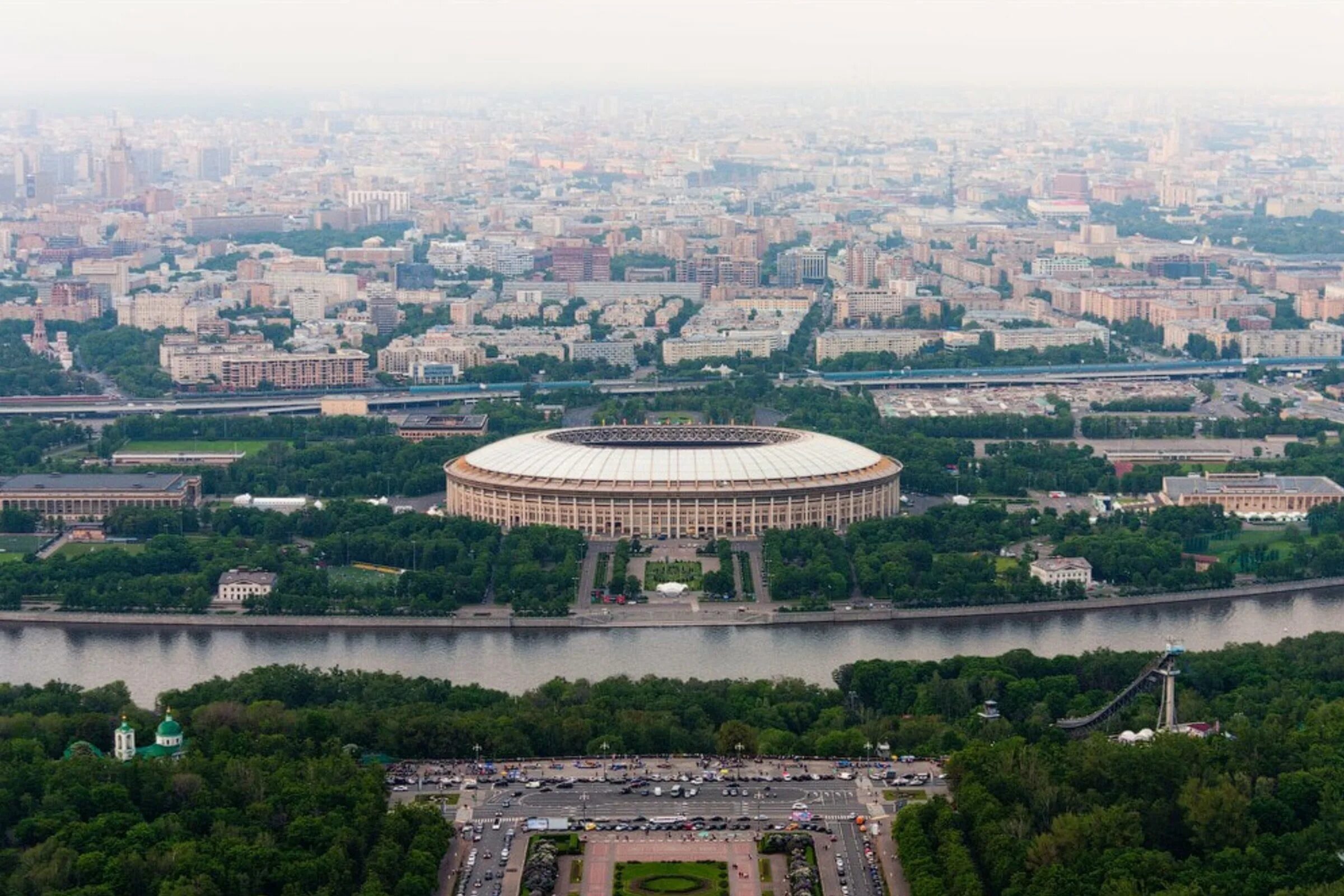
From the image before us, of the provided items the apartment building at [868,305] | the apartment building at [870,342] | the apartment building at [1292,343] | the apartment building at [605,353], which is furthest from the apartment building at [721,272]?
the apartment building at [1292,343]

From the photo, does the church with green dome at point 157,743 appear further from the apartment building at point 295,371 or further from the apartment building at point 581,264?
the apartment building at point 581,264

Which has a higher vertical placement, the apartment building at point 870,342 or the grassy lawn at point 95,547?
the grassy lawn at point 95,547

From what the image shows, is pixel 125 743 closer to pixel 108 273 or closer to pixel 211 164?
pixel 108 273

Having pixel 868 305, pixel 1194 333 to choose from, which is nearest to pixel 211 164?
pixel 868 305

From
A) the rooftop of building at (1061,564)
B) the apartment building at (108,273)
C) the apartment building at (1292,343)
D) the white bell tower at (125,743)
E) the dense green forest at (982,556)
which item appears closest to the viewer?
the white bell tower at (125,743)

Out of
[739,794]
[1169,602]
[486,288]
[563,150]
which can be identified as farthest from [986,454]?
[563,150]

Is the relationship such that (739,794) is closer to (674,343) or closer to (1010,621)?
(1010,621)

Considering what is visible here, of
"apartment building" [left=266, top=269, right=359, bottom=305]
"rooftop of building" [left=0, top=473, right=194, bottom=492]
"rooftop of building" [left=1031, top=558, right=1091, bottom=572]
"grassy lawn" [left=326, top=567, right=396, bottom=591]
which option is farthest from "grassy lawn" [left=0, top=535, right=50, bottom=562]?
"apartment building" [left=266, top=269, right=359, bottom=305]

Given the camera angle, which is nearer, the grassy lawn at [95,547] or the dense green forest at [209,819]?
A: the dense green forest at [209,819]
